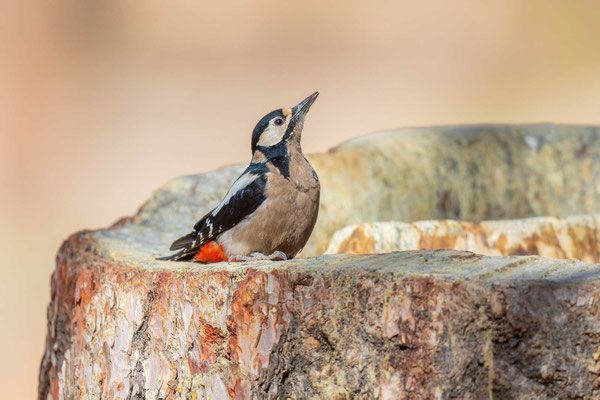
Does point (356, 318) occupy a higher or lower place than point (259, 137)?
lower

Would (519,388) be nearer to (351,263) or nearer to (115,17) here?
(351,263)

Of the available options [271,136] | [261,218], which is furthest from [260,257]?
[271,136]

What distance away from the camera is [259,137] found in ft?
12.9

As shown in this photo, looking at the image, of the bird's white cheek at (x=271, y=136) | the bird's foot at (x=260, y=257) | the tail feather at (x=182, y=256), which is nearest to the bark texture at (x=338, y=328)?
the tail feather at (x=182, y=256)

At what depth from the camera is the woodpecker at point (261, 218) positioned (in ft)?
11.9

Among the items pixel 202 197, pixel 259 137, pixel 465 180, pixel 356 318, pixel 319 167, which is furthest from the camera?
pixel 465 180

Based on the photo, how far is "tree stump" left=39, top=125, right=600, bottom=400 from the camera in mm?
2461

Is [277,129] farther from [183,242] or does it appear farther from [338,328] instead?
[338,328]

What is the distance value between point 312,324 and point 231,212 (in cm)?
98

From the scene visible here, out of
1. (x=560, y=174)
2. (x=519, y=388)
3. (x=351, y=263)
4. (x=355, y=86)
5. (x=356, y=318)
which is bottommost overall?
(x=519, y=388)

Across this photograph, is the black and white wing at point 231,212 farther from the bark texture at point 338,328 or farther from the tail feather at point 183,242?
the bark texture at point 338,328

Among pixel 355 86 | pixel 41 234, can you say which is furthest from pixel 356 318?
pixel 355 86

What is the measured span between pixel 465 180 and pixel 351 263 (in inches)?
112

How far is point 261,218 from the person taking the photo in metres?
3.63
